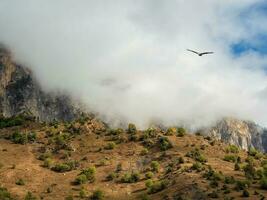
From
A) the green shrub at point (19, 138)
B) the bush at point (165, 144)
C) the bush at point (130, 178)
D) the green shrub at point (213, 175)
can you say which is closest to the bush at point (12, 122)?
the green shrub at point (19, 138)

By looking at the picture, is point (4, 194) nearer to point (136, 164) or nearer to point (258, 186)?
point (136, 164)

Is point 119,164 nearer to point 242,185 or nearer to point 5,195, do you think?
point 5,195

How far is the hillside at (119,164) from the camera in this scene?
99688mm

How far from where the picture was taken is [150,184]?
346 feet

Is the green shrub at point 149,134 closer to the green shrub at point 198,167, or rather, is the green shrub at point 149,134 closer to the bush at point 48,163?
the bush at point 48,163

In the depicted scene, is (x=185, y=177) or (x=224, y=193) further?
(x=185, y=177)

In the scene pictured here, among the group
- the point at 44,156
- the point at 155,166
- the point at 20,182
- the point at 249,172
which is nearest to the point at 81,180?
the point at 20,182

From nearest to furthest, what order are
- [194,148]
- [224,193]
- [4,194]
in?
[224,193] → [4,194] → [194,148]

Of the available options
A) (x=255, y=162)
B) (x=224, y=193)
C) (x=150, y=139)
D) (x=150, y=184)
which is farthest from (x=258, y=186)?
(x=150, y=139)

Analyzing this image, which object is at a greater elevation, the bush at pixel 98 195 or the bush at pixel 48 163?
the bush at pixel 48 163

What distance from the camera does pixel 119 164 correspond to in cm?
11906

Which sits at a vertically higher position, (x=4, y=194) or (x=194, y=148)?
(x=194, y=148)

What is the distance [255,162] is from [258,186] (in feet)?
88.4

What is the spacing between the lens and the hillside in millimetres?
99688
